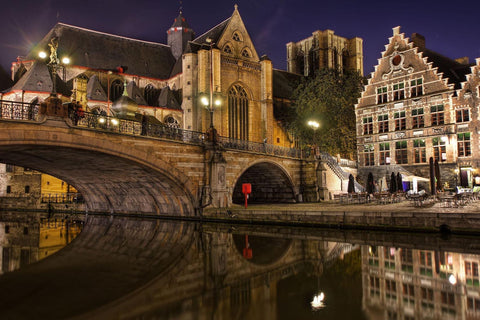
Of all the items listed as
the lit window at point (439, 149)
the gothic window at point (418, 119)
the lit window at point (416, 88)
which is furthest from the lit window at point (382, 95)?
the lit window at point (439, 149)

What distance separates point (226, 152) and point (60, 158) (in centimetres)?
923

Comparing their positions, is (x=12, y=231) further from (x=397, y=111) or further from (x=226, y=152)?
(x=397, y=111)

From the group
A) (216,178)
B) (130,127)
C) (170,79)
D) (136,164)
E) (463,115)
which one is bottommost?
(216,178)

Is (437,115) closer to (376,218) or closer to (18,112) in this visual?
(376,218)

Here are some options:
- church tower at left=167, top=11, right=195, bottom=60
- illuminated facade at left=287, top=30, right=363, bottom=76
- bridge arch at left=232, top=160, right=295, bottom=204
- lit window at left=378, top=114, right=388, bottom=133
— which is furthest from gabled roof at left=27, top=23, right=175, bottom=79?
lit window at left=378, top=114, right=388, bottom=133

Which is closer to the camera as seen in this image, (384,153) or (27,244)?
(27,244)

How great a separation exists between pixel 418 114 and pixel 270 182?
14.6m

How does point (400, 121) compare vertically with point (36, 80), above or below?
below

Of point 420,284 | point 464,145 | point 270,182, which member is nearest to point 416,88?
point 464,145

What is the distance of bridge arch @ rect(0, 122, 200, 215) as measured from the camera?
646 inches

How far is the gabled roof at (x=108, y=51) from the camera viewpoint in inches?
1800

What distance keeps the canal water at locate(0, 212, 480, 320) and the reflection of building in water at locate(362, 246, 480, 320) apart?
20 mm

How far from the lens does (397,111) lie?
121 ft

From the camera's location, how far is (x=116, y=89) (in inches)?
1829
